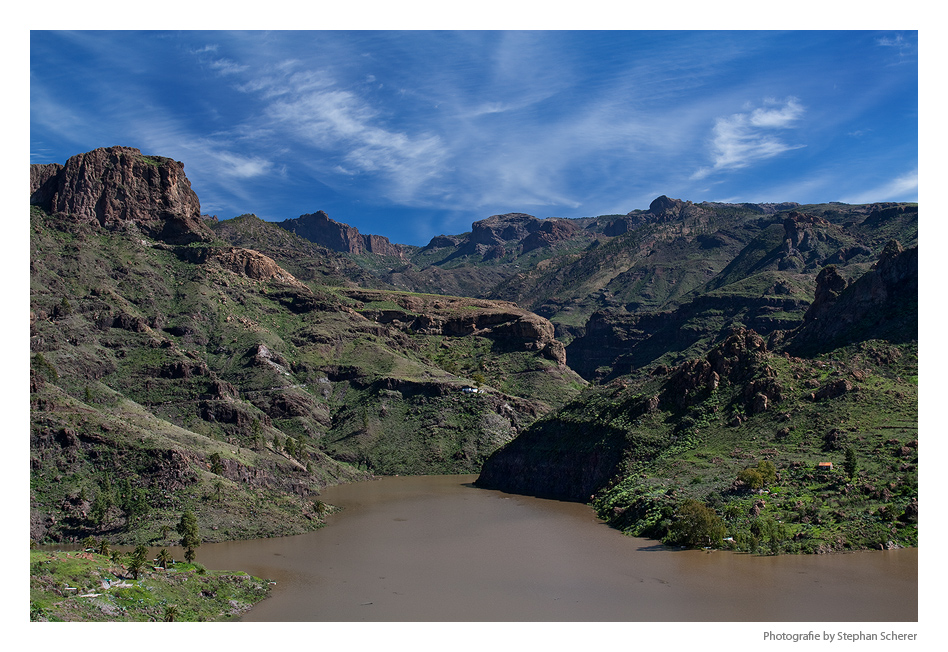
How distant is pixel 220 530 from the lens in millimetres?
78562

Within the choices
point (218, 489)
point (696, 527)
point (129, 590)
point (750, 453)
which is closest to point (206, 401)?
point (218, 489)

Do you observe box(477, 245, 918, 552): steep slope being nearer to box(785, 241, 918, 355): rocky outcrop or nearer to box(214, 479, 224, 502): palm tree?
box(785, 241, 918, 355): rocky outcrop

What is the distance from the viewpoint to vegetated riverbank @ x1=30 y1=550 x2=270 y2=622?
40531 millimetres

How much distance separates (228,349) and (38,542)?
93.8 metres

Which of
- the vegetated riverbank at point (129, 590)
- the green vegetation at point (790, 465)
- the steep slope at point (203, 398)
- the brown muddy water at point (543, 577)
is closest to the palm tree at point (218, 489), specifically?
the steep slope at point (203, 398)

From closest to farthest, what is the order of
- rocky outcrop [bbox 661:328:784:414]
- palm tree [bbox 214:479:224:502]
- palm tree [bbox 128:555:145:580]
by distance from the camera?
palm tree [bbox 128:555:145:580], palm tree [bbox 214:479:224:502], rocky outcrop [bbox 661:328:784:414]

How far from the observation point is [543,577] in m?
56.9

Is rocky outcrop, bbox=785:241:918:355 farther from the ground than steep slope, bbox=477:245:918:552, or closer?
farther from the ground

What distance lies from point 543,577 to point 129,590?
29.6 meters

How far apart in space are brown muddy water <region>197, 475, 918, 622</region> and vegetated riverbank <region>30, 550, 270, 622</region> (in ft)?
8.73

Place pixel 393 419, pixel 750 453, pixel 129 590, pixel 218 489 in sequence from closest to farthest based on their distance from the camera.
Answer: pixel 129 590 < pixel 750 453 < pixel 218 489 < pixel 393 419

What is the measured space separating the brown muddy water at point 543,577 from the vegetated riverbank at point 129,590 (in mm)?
2660

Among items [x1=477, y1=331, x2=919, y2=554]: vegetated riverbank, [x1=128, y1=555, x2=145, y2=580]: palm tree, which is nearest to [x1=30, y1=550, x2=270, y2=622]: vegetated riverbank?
[x1=128, y1=555, x2=145, y2=580]: palm tree

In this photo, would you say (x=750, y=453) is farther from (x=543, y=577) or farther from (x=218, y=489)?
(x=218, y=489)
